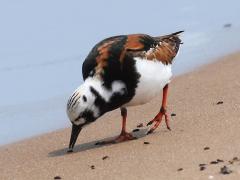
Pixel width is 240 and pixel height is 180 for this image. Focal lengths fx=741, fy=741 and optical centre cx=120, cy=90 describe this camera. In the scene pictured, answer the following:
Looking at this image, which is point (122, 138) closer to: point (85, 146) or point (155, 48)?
point (85, 146)

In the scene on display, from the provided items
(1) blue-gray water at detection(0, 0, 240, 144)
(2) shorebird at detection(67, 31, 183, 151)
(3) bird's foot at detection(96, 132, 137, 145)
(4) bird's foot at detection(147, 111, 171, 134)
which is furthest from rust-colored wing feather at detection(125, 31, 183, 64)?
(1) blue-gray water at detection(0, 0, 240, 144)

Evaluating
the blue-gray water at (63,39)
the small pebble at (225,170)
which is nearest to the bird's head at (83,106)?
the blue-gray water at (63,39)

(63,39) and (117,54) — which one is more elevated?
(117,54)

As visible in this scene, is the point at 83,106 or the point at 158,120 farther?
the point at 158,120

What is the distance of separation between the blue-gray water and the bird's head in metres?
1.72

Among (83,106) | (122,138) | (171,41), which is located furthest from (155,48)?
(83,106)

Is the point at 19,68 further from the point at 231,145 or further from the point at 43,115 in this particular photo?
the point at 231,145

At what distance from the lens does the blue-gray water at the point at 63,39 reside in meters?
9.65

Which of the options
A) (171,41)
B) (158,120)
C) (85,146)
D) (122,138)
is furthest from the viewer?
(171,41)

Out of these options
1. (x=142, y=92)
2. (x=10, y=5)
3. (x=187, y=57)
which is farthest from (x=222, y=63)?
(x=10, y=5)

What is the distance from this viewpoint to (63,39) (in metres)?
13.1

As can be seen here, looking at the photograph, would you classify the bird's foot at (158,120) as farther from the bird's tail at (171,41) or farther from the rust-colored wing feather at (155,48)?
the bird's tail at (171,41)

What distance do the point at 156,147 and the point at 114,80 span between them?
0.75m

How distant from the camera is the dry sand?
242 inches
